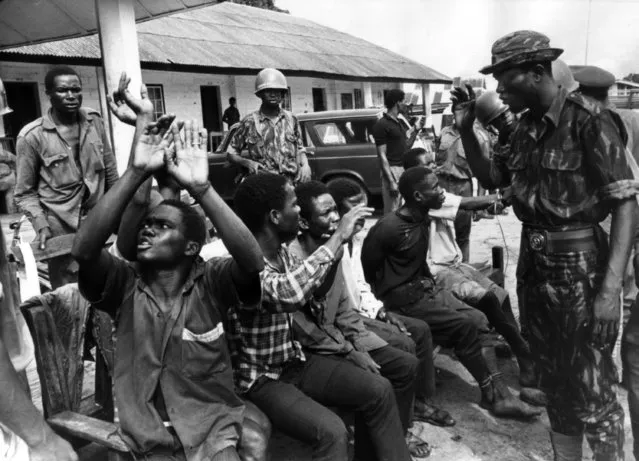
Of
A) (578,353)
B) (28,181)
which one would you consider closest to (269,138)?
(28,181)

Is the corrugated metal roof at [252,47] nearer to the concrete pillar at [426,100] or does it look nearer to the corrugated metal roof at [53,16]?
the concrete pillar at [426,100]

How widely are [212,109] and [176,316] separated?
14177 millimetres

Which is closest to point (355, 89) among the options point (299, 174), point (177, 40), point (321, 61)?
point (321, 61)

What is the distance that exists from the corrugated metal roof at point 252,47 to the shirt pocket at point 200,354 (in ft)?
29.9

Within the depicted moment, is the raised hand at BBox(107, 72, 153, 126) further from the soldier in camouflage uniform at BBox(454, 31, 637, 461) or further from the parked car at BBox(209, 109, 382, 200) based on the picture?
the parked car at BBox(209, 109, 382, 200)

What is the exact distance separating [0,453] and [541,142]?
2271mm

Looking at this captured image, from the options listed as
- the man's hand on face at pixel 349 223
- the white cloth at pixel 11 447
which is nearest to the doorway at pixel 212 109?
the man's hand on face at pixel 349 223

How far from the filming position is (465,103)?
298 centimetres

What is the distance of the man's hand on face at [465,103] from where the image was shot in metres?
2.95

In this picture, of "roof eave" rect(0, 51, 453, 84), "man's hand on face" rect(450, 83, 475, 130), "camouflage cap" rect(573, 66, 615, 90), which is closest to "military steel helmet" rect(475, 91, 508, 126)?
"man's hand on face" rect(450, 83, 475, 130)

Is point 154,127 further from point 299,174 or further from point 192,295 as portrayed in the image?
point 299,174

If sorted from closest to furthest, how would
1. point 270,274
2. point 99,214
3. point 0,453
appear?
point 0,453 < point 99,214 < point 270,274

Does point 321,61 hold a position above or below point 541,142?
above

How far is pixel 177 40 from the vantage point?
13.9 metres
